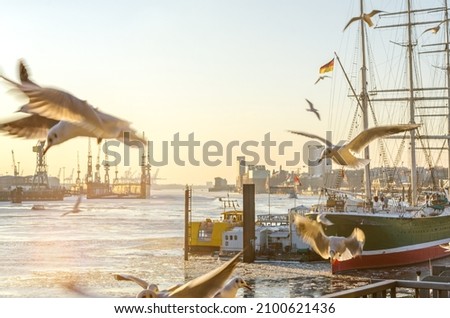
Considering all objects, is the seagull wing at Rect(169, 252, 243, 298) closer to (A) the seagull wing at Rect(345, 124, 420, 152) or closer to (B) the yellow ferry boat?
(A) the seagull wing at Rect(345, 124, 420, 152)

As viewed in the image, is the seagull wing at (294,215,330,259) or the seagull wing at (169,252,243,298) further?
the seagull wing at (294,215,330,259)

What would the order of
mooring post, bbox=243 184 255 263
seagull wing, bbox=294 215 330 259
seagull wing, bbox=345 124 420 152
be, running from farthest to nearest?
mooring post, bbox=243 184 255 263 < seagull wing, bbox=294 215 330 259 < seagull wing, bbox=345 124 420 152

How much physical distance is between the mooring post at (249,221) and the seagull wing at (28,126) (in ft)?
39.7

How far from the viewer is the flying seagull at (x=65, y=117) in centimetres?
160

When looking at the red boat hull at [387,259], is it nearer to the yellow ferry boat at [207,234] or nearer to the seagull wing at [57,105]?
the yellow ferry boat at [207,234]

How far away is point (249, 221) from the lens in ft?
48.3

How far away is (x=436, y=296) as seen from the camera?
3.15 m

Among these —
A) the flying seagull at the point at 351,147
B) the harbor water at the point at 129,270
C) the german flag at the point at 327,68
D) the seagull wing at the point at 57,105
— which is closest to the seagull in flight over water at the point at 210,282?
the seagull wing at the point at 57,105

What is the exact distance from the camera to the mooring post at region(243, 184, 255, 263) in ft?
46.9

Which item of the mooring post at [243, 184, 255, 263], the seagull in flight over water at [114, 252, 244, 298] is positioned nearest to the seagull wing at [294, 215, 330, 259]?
the seagull in flight over water at [114, 252, 244, 298]

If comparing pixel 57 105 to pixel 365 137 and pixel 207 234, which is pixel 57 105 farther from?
pixel 207 234

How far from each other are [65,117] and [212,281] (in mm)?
676

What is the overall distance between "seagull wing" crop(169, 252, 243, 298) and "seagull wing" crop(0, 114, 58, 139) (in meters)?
0.61
